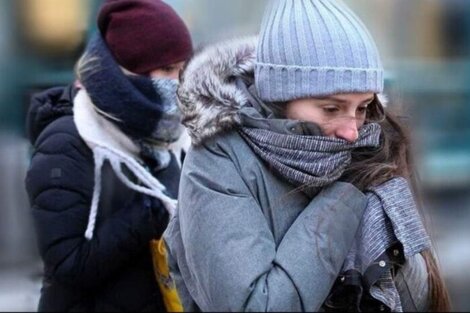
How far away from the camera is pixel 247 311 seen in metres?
1.51

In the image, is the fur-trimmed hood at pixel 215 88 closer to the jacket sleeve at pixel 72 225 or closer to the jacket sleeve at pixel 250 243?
the jacket sleeve at pixel 250 243

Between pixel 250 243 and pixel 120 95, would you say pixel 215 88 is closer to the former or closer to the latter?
pixel 250 243

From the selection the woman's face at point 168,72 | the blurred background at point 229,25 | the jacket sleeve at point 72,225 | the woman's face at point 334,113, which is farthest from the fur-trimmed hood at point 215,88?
the blurred background at point 229,25

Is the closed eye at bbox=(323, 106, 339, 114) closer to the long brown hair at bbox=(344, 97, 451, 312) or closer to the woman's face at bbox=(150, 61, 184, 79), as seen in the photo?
the long brown hair at bbox=(344, 97, 451, 312)

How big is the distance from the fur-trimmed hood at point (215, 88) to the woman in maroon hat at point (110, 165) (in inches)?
29.2

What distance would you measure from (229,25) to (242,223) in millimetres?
2221

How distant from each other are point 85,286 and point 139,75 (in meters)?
0.65

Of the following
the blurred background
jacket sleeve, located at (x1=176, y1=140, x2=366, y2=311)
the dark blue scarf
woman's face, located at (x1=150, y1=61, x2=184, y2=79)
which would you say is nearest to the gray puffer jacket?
jacket sleeve, located at (x1=176, y1=140, x2=366, y2=311)

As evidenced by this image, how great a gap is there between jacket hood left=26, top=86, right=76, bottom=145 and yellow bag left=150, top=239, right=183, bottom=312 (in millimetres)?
475

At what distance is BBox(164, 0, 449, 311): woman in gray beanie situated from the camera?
1.56 m

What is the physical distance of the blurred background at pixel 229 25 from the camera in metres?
4.49

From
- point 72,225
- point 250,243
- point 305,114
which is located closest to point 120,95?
point 72,225

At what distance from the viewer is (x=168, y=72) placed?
2732 millimetres

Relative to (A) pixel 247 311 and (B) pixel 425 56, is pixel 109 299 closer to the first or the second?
(A) pixel 247 311
